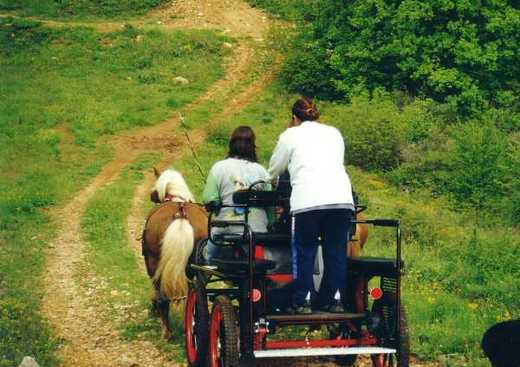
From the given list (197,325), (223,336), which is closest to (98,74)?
(197,325)

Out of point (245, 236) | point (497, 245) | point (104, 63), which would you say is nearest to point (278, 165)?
point (245, 236)

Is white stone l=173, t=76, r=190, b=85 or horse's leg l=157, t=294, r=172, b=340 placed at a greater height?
horse's leg l=157, t=294, r=172, b=340

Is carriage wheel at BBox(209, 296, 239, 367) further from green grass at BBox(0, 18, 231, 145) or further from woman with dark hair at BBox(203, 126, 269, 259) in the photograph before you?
green grass at BBox(0, 18, 231, 145)

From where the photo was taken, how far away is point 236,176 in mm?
7656

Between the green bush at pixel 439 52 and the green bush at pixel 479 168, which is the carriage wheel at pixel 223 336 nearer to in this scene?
the green bush at pixel 479 168

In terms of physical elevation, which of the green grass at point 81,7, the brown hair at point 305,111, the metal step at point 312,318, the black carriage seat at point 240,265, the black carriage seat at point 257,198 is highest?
the brown hair at point 305,111

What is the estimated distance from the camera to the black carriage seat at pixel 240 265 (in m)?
6.70

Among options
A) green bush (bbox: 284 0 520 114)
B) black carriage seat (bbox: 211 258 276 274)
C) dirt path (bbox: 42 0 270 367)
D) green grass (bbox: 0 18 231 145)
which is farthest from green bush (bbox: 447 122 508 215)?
black carriage seat (bbox: 211 258 276 274)

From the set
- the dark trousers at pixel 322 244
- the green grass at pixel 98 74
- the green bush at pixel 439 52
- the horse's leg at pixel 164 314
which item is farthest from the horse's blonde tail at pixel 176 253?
the green bush at pixel 439 52

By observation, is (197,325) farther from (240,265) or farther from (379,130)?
(379,130)

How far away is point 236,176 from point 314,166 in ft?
3.76

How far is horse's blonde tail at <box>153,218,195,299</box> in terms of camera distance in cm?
896

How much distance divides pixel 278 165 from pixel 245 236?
2.15 ft

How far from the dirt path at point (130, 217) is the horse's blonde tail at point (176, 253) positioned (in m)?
0.77
